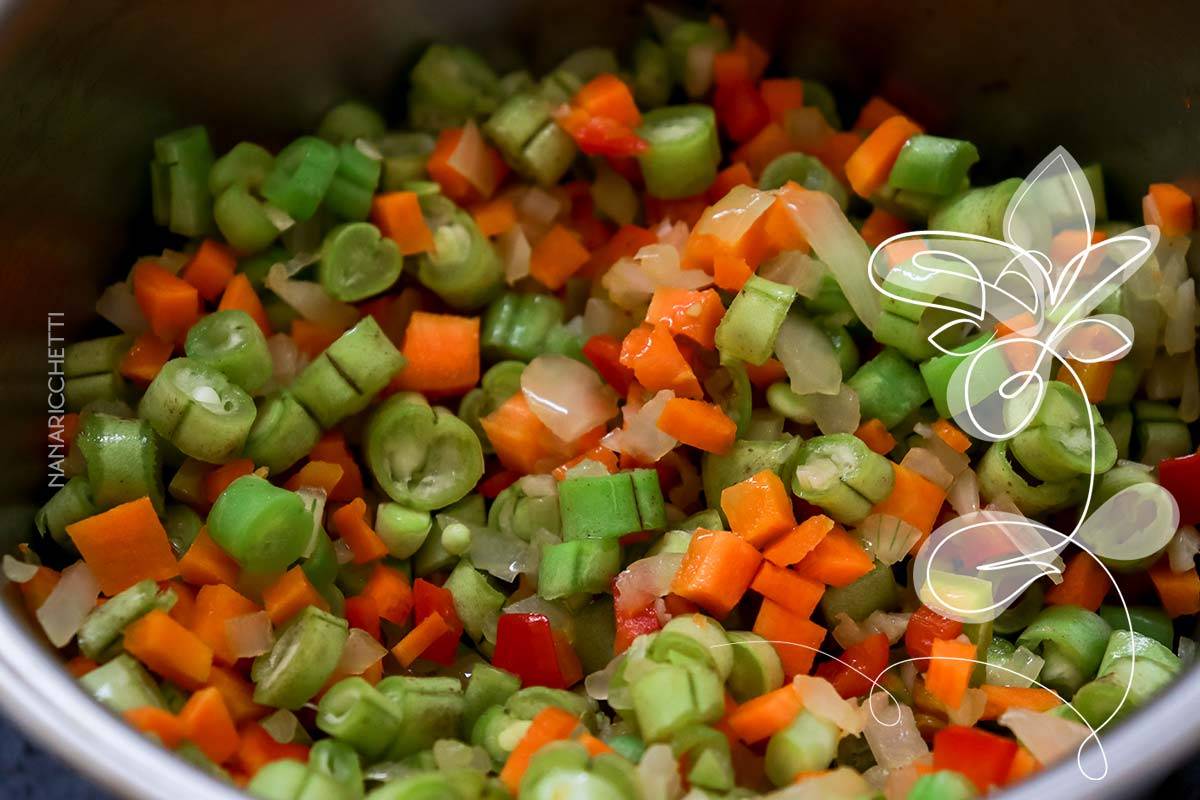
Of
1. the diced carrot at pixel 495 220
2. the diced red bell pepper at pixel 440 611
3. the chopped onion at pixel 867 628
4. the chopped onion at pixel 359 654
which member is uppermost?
the diced carrot at pixel 495 220

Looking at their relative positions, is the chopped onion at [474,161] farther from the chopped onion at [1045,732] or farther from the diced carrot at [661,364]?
the chopped onion at [1045,732]

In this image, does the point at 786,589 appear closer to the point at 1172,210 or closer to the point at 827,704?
the point at 827,704

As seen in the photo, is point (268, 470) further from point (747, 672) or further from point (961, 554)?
point (961, 554)

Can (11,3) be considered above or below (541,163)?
above

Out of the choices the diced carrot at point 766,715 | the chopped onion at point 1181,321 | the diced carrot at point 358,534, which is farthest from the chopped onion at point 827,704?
the chopped onion at point 1181,321

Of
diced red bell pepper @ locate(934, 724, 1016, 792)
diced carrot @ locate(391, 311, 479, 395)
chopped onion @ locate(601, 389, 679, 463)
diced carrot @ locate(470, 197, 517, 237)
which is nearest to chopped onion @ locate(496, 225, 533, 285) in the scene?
diced carrot @ locate(470, 197, 517, 237)

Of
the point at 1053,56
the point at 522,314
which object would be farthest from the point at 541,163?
the point at 1053,56

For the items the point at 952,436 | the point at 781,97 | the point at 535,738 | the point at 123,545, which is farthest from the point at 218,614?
the point at 781,97
